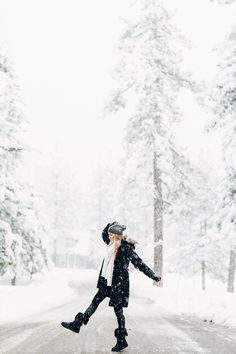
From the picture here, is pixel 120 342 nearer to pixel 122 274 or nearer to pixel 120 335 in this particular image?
pixel 120 335

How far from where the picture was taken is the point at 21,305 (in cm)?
1573

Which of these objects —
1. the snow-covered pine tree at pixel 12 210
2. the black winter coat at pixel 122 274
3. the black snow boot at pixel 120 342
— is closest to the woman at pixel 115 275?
the black winter coat at pixel 122 274

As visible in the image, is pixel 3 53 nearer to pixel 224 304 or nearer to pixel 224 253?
pixel 224 304

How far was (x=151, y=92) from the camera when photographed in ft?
82.4

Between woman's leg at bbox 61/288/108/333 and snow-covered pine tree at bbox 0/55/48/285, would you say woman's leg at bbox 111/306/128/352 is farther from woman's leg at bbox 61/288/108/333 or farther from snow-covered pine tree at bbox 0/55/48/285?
snow-covered pine tree at bbox 0/55/48/285

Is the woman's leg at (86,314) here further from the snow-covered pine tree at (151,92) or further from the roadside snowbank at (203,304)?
the snow-covered pine tree at (151,92)

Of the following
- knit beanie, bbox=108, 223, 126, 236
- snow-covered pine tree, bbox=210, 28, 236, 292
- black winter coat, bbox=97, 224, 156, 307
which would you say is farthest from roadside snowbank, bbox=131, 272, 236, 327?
knit beanie, bbox=108, 223, 126, 236

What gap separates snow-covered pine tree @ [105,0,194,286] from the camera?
24.7 metres

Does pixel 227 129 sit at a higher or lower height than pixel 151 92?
lower

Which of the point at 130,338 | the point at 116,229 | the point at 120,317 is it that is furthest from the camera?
the point at 130,338

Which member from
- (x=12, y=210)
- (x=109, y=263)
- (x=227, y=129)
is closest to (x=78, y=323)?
(x=109, y=263)

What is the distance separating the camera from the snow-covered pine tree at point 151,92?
81.0 feet

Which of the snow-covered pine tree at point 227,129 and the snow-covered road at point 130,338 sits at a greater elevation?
the snow-covered pine tree at point 227,129

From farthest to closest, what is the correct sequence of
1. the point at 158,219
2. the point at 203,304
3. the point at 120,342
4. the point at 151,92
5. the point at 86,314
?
the point at 158,219 → the point at 151,92 → the point at 203,304 → the point at 86,314 → the point at 120,342
